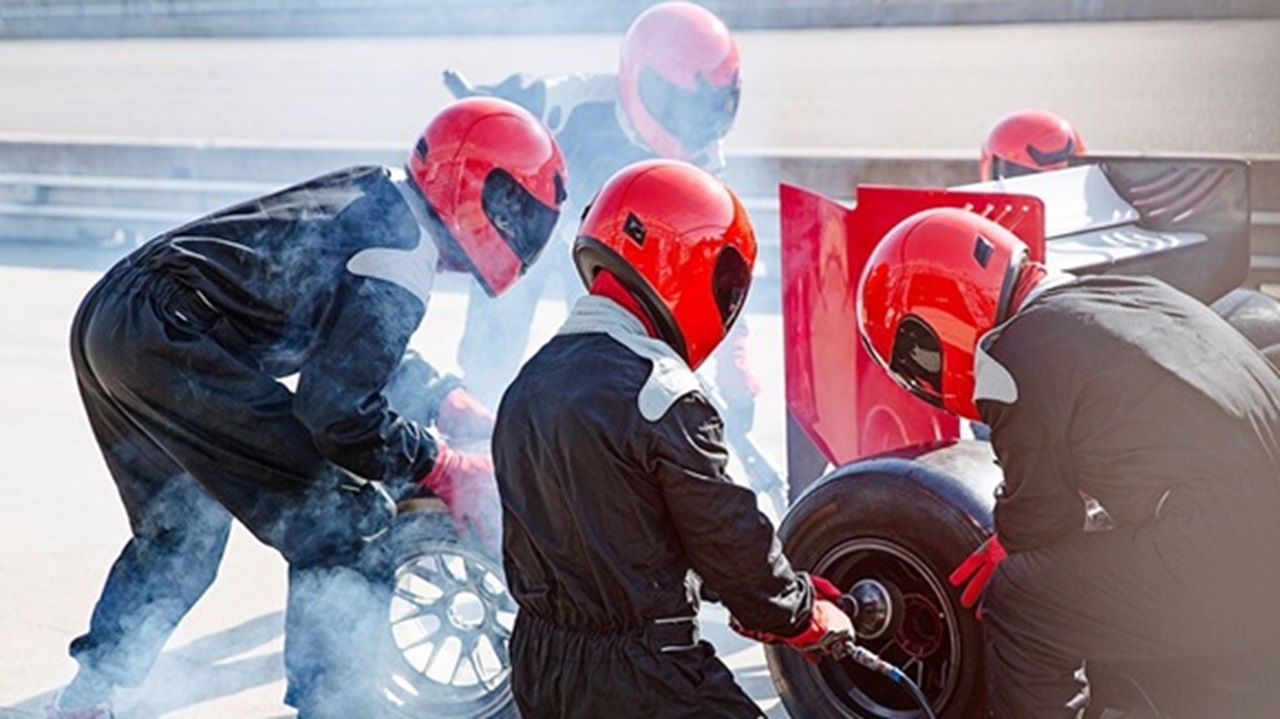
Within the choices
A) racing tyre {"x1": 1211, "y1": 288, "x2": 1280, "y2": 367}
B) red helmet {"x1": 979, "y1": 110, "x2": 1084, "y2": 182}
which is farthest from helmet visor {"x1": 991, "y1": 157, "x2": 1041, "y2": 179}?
racing tyre {"x1": 1211, "y1": 288, "x2": 1280, "y2": 367}

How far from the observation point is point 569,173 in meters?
6.58

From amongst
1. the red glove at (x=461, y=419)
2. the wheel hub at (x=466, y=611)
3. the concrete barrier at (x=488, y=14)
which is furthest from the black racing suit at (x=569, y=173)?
the concrete barrier at (x=488, y=14)

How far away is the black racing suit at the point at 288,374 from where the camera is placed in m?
4.01

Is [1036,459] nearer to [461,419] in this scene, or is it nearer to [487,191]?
[487,191]

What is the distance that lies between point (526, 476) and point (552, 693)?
415 mm

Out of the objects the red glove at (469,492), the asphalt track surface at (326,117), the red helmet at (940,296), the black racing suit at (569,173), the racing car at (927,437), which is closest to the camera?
the red helmet at (940,296)

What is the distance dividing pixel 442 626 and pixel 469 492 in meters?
0.43

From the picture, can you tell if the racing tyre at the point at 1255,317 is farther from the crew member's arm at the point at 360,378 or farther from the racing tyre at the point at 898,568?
the crew member's arm at the point at 360,378

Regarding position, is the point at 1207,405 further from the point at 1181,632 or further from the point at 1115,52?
the point at 1115,52

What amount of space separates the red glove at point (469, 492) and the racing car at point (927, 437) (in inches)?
28.7

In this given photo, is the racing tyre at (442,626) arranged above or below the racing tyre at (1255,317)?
below

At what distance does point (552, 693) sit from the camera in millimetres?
3258

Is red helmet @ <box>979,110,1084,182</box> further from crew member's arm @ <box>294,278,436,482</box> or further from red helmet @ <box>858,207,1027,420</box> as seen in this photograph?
crew member's arm @ <box>294,278,436,482</box>

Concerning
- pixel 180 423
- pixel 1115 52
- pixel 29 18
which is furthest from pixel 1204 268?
pixel 29 18
